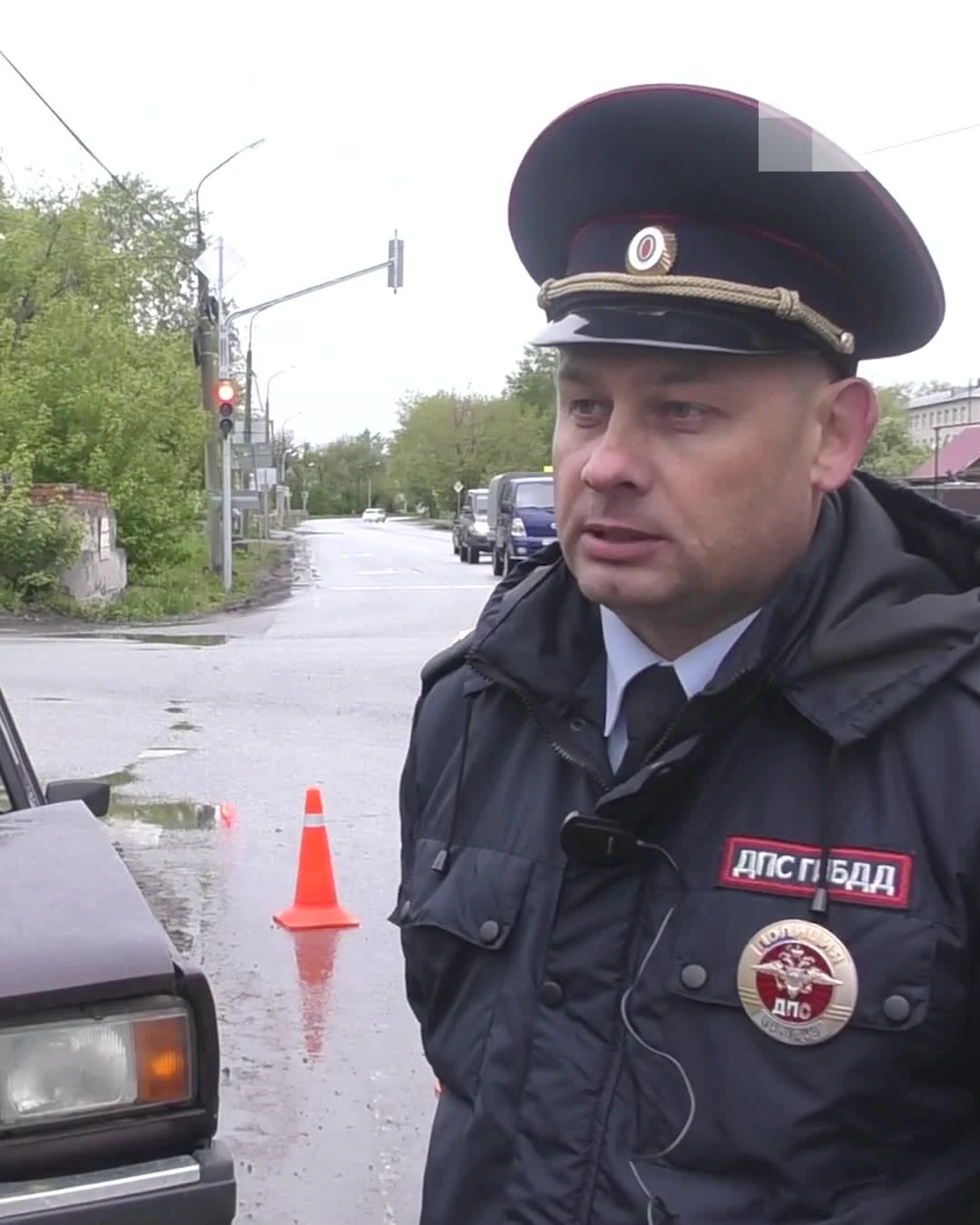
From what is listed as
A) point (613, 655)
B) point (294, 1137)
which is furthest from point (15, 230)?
point (613, 655)

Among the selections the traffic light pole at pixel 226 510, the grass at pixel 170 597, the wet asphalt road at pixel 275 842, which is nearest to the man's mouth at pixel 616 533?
the wet asphalt road at pixel 275 842

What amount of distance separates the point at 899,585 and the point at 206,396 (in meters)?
26.1

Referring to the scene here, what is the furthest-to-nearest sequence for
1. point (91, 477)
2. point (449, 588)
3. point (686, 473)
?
point (449, 588) → point (91, 477) → point (686, 473)

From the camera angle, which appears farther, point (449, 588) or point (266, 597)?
A: point (449, 588)

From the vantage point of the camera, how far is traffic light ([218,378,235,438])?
86.0 ft

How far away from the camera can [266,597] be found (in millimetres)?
26859

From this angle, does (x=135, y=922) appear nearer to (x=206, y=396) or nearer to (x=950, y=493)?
(x=950, y=493)

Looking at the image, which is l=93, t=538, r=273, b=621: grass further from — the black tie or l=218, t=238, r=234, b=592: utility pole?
the black tie

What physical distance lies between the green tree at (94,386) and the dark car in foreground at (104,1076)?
21.5 metres

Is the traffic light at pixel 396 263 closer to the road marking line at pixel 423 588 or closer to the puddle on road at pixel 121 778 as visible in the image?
the road marking line at pixel 423 588

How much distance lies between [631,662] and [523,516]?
2814 cm

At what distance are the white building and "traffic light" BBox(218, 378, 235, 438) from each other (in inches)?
2506

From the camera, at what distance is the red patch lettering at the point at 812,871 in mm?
1388

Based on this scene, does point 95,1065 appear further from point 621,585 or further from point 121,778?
point 121,778
